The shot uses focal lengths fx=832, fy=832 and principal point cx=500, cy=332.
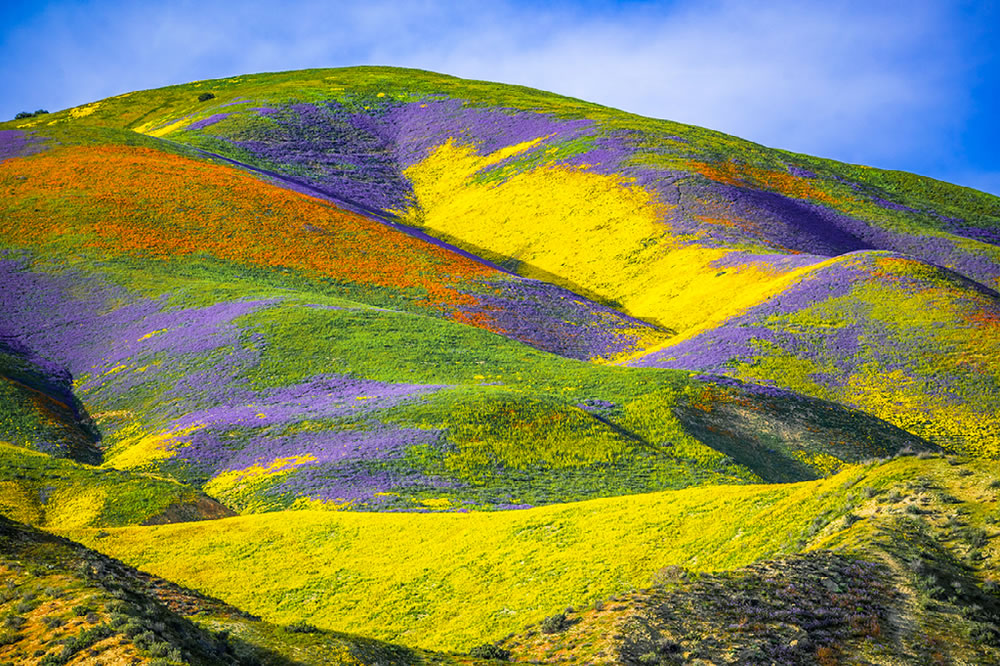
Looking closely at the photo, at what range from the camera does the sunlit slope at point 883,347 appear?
5238 cm

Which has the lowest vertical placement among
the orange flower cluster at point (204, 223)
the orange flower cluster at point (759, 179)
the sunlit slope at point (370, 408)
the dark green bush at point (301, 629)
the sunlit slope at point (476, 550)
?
the sunlit slope at point (476, 550)

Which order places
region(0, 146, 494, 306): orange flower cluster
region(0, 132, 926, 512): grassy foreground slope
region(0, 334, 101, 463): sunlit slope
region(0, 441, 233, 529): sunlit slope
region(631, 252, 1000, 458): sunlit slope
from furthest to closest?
region(0, 146, 494, 306): orange flower cluster < region(631, 252, 1000, 458): sunlit slope < region(0, 334, 101, 463): sunlit slope < region(0, 132, 926, 512): grassy foreground slope < region(0, 441, 233, 529): sunlit slope

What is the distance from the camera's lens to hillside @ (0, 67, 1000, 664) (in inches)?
695

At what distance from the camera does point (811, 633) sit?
15.8 meters

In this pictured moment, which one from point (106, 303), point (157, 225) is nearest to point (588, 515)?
point (106, 303)

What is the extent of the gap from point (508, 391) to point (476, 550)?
793 inches

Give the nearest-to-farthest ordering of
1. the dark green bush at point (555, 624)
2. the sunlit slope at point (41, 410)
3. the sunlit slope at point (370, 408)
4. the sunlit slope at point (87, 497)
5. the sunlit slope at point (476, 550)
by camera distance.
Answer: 1. the dark green bush at point (555, 624)
2. the sunlit slope at point (476, 550)
3. the sunlit slope at point (87, 497)
4. the sunlit slope at point (370, 408)
5. the sunlit slope at point (41, 410)

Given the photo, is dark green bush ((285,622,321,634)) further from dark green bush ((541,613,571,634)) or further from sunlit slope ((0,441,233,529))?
sunlit slope ((0,441,233,529))

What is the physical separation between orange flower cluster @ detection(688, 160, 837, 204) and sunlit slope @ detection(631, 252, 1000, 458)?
31.8m

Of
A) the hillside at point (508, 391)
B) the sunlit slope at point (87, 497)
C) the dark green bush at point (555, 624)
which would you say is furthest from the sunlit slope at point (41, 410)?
the dark green bush at point (555, 624)

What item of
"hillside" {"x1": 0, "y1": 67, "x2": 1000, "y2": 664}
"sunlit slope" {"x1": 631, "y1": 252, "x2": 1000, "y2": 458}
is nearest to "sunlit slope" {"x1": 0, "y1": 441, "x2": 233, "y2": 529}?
"hillside" {"x1": 0, "y1": 67, "x2": 1000, "y2": 664}

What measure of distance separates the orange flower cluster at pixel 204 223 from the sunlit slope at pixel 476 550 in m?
40.2

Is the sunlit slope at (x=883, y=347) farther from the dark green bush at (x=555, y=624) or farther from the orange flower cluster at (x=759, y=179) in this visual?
the dark green bush at (x=555, y=624)

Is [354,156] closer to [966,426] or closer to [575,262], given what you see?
[575,262]
